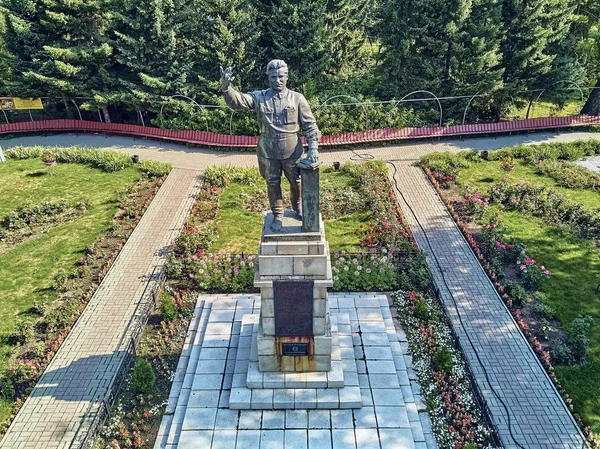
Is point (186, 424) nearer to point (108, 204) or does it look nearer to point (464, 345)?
point (464, 345)

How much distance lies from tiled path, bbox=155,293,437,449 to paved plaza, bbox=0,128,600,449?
0.04m

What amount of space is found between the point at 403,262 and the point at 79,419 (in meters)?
10.7

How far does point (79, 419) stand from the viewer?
1198 cm

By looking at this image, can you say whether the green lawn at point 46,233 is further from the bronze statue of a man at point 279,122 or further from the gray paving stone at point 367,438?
the bronze statue of a man at point 279,122

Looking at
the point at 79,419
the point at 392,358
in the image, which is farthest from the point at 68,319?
the point at 392,358

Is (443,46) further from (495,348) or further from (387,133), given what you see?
(495,348)

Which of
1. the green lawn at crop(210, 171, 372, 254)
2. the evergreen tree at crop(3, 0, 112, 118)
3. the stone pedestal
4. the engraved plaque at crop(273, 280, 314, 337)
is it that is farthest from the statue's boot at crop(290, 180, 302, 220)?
the evergreen tree at crop(3, 0, 112, 118)

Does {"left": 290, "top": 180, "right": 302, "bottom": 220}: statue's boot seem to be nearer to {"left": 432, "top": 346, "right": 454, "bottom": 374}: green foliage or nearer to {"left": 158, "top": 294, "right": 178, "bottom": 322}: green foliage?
{"left": 432, "top": 346, "right": 454, "bottom": 374}: green foliage

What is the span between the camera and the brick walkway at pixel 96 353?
464 inches

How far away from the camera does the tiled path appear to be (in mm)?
10852

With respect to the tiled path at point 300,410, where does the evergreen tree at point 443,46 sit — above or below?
above

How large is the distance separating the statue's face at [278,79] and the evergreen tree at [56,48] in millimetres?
20311

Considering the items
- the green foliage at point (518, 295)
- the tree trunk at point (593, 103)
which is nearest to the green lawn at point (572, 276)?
the green foliage at point (518, 295)

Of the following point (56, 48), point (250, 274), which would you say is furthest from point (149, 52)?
point (250, 274)
